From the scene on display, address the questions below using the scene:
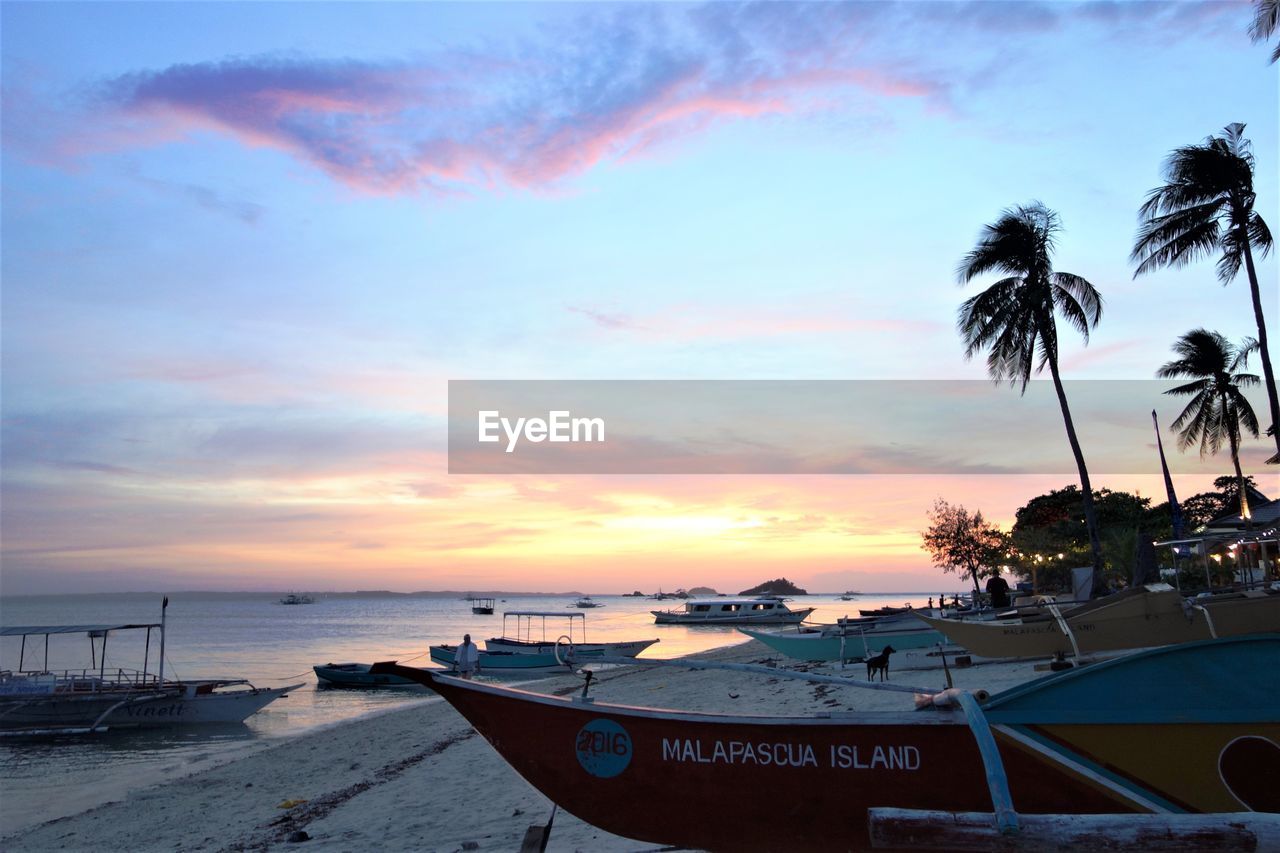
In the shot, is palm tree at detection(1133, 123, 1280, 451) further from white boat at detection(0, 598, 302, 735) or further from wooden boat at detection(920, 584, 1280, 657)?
white boat at detection(0, 598, 302, 735)

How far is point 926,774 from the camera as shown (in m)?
5.75

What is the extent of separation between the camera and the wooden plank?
312cm

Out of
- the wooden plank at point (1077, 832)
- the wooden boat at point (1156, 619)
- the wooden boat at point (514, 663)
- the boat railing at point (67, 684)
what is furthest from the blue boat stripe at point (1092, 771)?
the wooden boat at point (514, 663)

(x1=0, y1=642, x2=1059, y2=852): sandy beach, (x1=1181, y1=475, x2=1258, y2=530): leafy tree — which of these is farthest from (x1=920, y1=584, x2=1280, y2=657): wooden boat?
(x1=1181, y1=475, x2=1258, y2=530): leafy tree

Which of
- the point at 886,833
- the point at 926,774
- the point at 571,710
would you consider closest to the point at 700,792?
the point at 571,710

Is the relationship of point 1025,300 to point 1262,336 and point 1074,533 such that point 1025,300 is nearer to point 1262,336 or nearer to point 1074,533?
point 1262,336

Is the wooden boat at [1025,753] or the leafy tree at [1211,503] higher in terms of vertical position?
the leafy tree at [1211,503]

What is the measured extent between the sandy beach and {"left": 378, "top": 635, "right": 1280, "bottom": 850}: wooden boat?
1818 millimetres

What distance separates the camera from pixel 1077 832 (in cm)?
326

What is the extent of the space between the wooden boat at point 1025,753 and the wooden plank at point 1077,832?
6.33ft

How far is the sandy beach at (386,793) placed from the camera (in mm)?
10297

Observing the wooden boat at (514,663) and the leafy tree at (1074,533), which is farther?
the leafy tree at (1074,533)

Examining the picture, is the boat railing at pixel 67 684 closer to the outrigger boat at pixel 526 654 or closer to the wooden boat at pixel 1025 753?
the outrigger boat at pixel 526 654

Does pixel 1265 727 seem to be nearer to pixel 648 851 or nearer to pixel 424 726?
pixel 648 851
